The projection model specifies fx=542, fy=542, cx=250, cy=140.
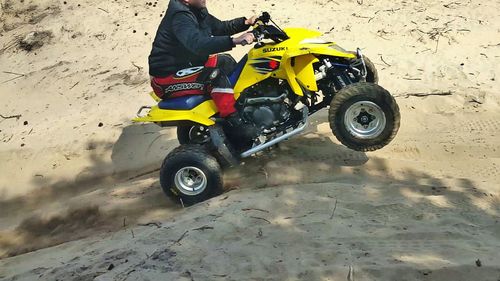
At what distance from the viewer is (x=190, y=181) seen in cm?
557

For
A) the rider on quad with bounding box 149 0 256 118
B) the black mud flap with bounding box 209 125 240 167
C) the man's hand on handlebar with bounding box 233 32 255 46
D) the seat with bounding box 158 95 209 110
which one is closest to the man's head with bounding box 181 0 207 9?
the rider on quad with bounding box 149 0 256 118

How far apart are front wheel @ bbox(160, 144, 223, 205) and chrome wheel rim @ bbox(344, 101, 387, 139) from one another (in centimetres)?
138

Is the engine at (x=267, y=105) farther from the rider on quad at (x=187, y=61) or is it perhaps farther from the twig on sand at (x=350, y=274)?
the twig on sand at (x=350, y=274)

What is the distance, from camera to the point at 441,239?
149 inches

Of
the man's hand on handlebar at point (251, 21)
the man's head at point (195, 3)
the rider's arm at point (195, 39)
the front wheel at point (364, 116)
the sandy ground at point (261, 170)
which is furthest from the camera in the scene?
the man's hand on handlebar at point (251, 21)

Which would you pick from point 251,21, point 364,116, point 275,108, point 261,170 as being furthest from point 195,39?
point 364,116

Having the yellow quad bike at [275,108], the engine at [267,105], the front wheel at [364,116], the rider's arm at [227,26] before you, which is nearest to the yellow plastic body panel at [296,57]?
the yellow quad bike at [275,108]

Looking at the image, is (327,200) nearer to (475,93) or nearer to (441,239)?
(441,239)

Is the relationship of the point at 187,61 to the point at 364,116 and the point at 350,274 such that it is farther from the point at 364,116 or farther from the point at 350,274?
the point at 350,274

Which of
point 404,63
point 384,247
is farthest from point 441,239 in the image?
point 404,63

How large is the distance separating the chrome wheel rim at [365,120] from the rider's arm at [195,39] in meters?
1.29

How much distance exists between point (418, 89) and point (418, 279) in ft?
14.1

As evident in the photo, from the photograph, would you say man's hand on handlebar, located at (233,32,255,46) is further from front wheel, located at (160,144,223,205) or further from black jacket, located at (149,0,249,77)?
front wheel, located at (160,144,223,205)

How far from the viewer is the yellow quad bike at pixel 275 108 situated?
5.05 metres
